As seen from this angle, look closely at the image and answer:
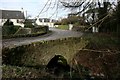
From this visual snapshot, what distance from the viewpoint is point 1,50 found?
33.4 feet

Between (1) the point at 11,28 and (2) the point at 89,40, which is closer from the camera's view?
(2) the point at 89,40

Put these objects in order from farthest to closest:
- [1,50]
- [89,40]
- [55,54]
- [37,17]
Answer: [55,54], [89,40], [1,50], [37,17]

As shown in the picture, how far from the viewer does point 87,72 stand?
1166 centimetres

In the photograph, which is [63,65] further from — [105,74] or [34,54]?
[105,74]

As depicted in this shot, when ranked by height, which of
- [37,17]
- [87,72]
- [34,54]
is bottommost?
[87,72]

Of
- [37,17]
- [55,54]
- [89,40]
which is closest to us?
[37,17]

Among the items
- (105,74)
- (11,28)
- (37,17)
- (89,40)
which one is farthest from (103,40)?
(11,28)

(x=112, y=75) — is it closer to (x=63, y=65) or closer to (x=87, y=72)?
(x=87, y=72)

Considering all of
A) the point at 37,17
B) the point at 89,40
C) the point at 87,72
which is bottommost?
the point at 87,72

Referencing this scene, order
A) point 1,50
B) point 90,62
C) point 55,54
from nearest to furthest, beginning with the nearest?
1. point 1,50
2. point 90,62
3. point 55,54

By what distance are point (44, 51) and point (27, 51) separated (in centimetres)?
94

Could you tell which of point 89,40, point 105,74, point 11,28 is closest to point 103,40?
point 89,40

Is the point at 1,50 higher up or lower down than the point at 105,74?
higher up

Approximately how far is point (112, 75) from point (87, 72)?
1.39 meters
